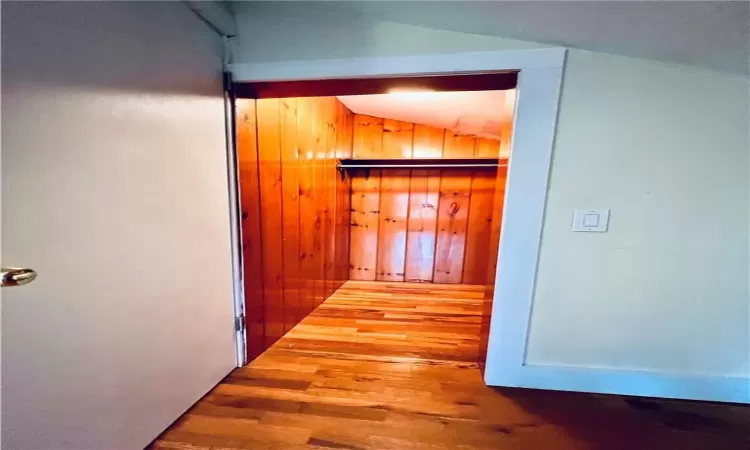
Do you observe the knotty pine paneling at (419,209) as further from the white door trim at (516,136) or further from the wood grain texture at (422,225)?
the white door trim at (516,136)

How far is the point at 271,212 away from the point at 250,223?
23cm

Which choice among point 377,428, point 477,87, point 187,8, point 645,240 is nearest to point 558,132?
point 477,87

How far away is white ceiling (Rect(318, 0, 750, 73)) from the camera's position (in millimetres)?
943

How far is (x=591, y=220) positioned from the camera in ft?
4.57

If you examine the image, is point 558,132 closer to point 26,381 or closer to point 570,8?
point 570,8

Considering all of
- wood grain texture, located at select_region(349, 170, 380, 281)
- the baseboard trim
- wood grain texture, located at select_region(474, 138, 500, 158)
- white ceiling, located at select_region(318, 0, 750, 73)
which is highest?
white ceiling, located at select_region(318, 0, 750, 73)

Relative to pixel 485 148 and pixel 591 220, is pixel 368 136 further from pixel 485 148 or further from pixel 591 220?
pixel 591 220

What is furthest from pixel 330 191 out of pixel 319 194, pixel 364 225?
pixel 364 225

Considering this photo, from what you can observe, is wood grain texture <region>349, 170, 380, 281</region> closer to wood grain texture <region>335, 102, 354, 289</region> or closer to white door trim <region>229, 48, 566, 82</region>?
wood grain texture <region>335, 102, 354, 289</region>

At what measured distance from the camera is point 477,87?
4.74ft

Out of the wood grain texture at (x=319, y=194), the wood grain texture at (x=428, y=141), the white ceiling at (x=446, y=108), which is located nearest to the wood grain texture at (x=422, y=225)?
the wood grain texture at (x=428, y=141)

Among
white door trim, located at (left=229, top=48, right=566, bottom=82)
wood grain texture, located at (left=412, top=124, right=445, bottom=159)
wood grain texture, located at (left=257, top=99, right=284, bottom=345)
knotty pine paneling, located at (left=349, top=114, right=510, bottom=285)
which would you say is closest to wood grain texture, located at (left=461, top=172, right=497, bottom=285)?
knotty pine paneling, located at (left=349, top=114, right=510, bottom=285)

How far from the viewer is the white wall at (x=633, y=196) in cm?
129

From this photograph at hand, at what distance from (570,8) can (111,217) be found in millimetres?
1622
